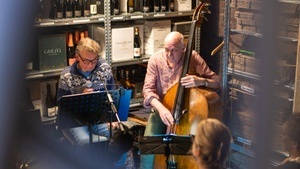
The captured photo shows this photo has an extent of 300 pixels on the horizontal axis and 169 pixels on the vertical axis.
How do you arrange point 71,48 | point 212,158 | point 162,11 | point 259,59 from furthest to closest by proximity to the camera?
point 162,11, point 71,48, point 212,158, point 259,59

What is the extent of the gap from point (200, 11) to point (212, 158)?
60.2 inches

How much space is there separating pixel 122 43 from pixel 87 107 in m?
1.51

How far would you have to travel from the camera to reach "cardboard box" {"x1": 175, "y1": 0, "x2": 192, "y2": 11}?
4.38 metres

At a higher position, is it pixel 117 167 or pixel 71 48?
pixel 71 48

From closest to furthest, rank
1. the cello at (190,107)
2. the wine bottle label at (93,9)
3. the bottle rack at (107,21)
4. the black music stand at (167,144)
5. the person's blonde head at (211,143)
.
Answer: the person's blonde head at (211,143), the black music stand at (167,144), the cello at (190,107), the bottle rack at (107,21), the wine bottle label at (93,9)

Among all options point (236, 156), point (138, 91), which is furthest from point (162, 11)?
point (236, 156)

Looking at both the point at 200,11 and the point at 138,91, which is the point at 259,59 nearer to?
the point at 200,11

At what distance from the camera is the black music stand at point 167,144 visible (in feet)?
7.92

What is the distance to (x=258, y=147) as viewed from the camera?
9.6 inches

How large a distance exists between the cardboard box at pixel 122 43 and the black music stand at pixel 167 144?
1.78 meters

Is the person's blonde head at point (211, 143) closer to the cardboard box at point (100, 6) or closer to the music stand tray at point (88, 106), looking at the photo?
the music stand tray at point (88, 106)

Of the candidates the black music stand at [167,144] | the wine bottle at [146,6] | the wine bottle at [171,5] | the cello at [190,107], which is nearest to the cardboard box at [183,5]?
the wine bottle at [171,5]

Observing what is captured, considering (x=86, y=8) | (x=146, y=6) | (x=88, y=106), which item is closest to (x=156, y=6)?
(x=146, y=6)

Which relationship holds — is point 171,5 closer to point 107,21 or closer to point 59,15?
point 107,21
